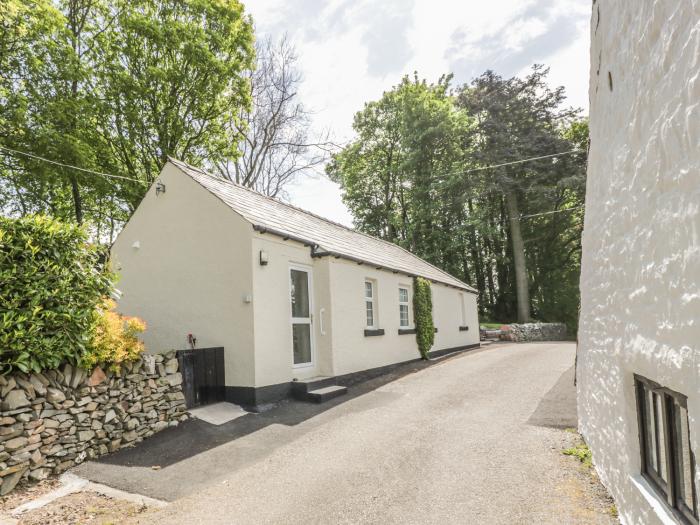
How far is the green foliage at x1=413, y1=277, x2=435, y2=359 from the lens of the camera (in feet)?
46.3

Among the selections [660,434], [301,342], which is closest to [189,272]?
[301,342]

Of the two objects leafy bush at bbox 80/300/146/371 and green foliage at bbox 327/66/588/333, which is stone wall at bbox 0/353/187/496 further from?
green foliage at bbox 327/66/588/333

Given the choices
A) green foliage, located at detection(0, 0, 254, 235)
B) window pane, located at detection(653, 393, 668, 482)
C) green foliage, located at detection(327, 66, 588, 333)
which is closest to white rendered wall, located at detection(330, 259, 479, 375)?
window pane, located at detection(653, 393, 668, 482)

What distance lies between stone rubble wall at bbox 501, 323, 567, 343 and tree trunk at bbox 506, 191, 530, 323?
4.16ft

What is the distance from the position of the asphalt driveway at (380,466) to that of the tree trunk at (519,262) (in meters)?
18.8

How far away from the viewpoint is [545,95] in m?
27.1

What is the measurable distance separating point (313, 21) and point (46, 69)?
9861mm

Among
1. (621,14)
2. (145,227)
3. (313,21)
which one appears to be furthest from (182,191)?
(621,14)

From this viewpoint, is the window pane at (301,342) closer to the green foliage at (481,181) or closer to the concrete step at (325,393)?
the concrete step at (325,393)

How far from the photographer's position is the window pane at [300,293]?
9.34 metres

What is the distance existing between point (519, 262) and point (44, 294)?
84.5 ft

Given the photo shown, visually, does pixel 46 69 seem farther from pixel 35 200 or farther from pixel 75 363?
pixel 75 363

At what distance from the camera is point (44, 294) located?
5156 millimetres

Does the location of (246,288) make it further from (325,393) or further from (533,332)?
(533,332)
